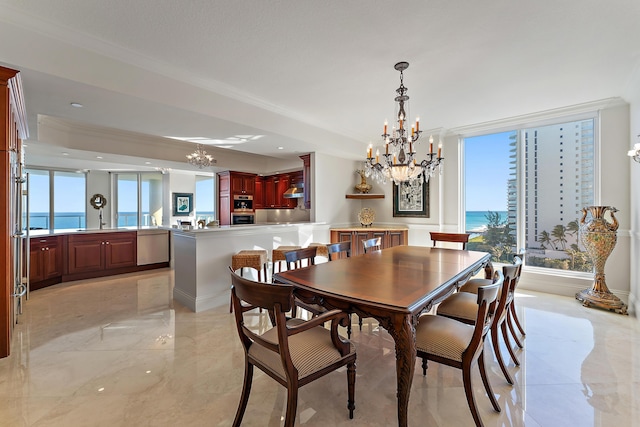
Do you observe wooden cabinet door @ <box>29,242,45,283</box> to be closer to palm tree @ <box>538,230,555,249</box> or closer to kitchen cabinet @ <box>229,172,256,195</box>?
kitchen cabinet @ <box>229,172,256,195</box>

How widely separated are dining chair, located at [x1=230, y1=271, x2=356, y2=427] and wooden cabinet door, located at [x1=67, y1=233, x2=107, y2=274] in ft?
16.4

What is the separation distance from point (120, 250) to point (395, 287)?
5622 millimetres

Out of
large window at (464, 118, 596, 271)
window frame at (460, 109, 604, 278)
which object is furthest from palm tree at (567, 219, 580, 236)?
window frame at (460, 109, 604, 278)

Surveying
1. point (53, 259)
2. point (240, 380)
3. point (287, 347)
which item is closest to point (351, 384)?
point (287, 347)

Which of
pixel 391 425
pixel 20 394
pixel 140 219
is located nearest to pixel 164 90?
pixel 20 394

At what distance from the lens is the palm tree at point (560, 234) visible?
4.30 metres

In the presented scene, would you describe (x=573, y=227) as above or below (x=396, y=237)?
above

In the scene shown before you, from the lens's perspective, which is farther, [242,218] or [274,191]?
[274,191]

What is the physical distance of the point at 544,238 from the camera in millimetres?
4449

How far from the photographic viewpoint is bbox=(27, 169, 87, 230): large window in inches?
268

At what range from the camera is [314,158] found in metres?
5.28

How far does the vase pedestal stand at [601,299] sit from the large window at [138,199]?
910 centimetres

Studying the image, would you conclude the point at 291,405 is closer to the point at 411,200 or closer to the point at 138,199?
the point at 411,200

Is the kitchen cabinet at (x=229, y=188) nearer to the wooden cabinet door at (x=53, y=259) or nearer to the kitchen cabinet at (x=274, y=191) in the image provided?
the kitchen cabinet at (x=274, y=191)
